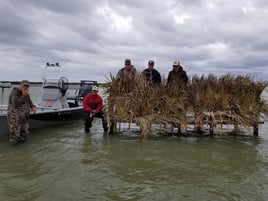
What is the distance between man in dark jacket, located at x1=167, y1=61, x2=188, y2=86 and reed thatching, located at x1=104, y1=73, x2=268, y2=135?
0.17m

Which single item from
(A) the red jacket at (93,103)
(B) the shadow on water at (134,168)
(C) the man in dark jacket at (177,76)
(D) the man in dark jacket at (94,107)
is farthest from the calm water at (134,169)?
(C) the man in dark jacket at (177,76)

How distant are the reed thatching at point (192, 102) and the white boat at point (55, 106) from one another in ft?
7.99

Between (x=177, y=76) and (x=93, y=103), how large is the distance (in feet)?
8.54

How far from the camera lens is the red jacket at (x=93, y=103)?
994cm

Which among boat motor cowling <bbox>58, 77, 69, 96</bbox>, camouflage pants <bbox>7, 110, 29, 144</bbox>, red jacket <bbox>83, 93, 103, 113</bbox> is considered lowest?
camouflage pants <bbox>7, 110, 29, 144</bbox>

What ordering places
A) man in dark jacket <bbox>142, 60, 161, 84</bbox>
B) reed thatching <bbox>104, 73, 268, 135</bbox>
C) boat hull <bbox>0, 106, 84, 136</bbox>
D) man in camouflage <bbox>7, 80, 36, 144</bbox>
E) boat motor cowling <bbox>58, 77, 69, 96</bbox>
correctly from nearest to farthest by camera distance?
man in camouflage <bbox>7, 80, 36, 144</bbox> → boat hull <bbox>0, 106, 84, 136</bbox> → reed thatching <bbox>104, 73, 268, 135</bbox> → man in dark jacket <bbox>142, 60, 161, 84</bbox> → boat motor cowling <bbox>58, 77, 69, 96</bbox>

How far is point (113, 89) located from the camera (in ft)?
31.5

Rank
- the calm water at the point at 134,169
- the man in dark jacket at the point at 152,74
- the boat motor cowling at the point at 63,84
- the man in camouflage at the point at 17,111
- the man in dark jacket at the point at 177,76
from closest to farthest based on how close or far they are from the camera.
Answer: the calm water at the point at 134,169 → the man in camouflage at the point at 17,111 → the man in dark jacket at the point at 177,76 → the man in dark jacket at the point at 152,74 → the boat motor cowling at the point at 63,84

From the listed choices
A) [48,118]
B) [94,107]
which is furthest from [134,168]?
[48,118]

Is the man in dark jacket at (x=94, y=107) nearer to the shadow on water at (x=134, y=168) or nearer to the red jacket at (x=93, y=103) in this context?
the red jacket at (x=93, y=103)

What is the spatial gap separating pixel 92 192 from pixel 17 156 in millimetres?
2931

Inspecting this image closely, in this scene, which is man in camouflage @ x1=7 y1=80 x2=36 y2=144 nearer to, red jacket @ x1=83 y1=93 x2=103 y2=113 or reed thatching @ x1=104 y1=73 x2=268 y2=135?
red jacket @ x1=83 y1=93 x2=103 y2=113

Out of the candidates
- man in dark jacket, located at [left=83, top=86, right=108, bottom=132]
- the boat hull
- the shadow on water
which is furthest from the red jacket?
A: the boat hull

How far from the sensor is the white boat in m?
10.3
